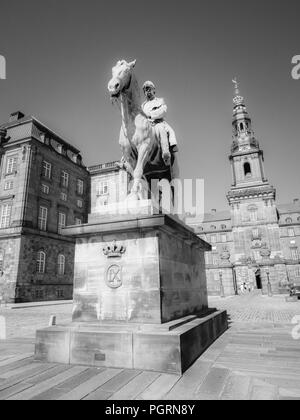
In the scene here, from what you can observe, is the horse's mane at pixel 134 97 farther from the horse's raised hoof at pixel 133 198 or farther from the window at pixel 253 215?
the window at pixel 253 215

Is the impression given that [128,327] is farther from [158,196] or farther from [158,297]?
[158,196]

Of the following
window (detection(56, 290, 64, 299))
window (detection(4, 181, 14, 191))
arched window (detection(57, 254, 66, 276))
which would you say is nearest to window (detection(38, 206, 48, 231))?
window (detection(4, 181, 14, 191))

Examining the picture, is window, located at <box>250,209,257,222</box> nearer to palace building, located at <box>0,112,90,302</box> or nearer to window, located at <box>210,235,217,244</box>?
window, located at <box>210,235,217,244</box>

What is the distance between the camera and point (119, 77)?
4750 mm

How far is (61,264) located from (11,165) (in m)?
12.8

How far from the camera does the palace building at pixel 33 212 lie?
86.7 feet

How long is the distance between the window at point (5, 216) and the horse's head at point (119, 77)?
91.1 ft

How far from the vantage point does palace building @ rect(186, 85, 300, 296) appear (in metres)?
51.4

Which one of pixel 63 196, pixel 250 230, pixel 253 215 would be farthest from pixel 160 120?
pixel 253 215

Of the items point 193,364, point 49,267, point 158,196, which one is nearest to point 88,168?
point 49,267

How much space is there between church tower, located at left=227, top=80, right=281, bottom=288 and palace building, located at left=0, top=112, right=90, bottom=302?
121 feet
